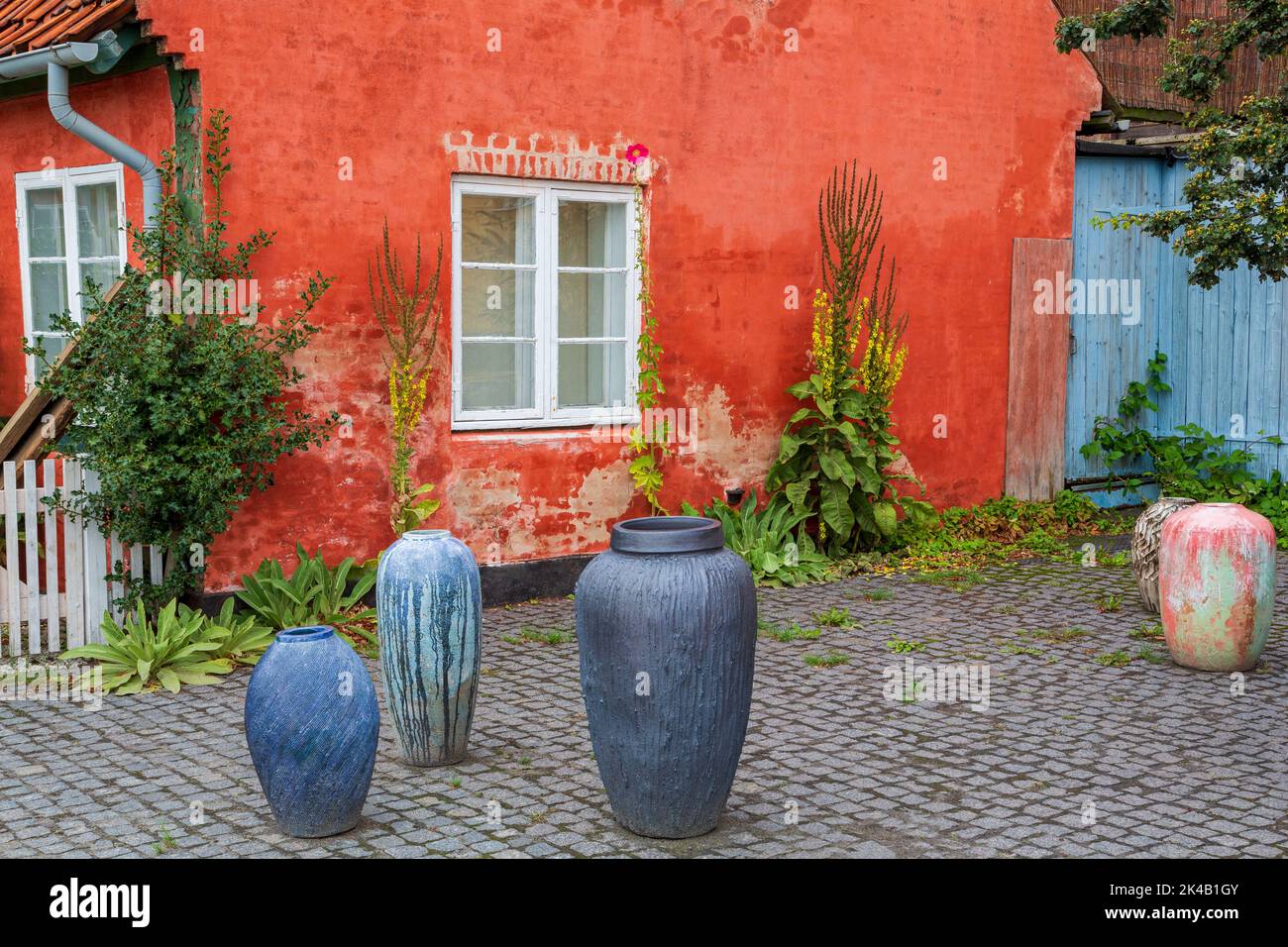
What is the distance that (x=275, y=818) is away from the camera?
16.5 ft

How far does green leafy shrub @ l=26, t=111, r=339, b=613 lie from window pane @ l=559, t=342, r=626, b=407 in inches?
76.8

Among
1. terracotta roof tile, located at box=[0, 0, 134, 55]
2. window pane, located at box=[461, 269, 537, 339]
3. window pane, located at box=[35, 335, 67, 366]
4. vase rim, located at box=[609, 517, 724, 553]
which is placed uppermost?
terracotta roof tile, located at box=[0, 0, 134, 55]

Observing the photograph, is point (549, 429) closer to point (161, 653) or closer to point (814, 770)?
point (161, 653)

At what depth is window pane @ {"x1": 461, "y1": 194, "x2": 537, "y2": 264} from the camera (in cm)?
875

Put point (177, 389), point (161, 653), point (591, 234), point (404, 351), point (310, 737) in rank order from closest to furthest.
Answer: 1. point (310, 737)
2. point (161, 653)
3. point (177, 389)
4. point (404, 351)
5. point (591, 234)

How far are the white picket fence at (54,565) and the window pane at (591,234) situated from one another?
3342 millimetres

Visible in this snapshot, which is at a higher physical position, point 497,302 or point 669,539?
point 497,302

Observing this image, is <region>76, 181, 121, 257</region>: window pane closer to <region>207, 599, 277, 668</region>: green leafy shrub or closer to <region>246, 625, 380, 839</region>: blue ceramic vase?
<region>207, 599, 277, 668</region>: green leafy shrub

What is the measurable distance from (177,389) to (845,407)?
4.66 meters

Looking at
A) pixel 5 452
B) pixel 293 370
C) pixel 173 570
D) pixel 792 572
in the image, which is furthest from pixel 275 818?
pixel 792 572

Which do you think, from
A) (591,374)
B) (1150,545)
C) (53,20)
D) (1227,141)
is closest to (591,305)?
(591,374)

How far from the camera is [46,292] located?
30.8 feet

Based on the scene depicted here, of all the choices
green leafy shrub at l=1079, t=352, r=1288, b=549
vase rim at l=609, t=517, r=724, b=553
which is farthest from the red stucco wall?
vase rim at l=609, t=517, r=724, b=553

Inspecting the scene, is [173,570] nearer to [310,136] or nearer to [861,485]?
[310,136]
